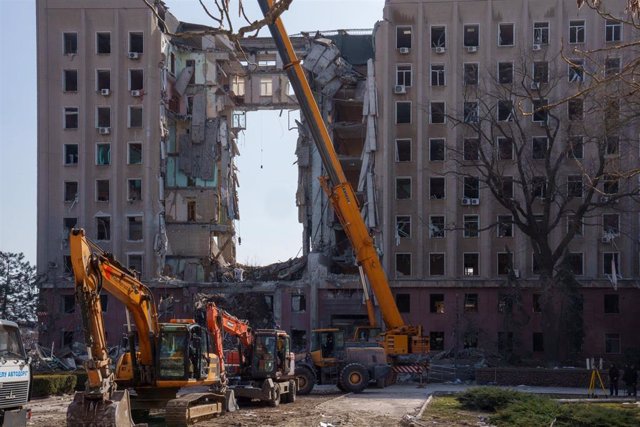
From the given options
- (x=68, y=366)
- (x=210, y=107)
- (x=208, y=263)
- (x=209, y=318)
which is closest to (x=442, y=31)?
(x=210, y=107)

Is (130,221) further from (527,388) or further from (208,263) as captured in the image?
(527,388)

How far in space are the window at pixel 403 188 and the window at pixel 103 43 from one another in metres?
22.4

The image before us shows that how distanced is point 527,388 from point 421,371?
5234 millimetres

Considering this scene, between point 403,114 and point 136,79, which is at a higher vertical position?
point 136,79

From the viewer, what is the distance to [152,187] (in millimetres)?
68500

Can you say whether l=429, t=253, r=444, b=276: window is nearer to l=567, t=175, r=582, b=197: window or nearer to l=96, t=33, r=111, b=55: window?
l=567, t=175, r=582, b=197: window

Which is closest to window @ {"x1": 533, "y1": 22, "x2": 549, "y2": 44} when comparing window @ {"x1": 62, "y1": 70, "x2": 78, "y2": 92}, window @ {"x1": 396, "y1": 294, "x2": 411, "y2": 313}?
window @ {"x1": 396, "y1": 294, "x2": 411, "y2": 313}

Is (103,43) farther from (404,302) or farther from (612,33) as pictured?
(612,33)

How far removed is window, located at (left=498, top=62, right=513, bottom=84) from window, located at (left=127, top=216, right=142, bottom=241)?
2659 centimetres

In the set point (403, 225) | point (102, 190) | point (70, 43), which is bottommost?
point (403, 225)

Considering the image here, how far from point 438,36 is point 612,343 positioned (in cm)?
2338

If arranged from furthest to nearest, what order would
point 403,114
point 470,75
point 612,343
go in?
point 403,114, point 470,75, point 612,343

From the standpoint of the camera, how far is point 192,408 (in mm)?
26516

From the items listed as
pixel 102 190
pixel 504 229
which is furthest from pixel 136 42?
pixel 504 229
